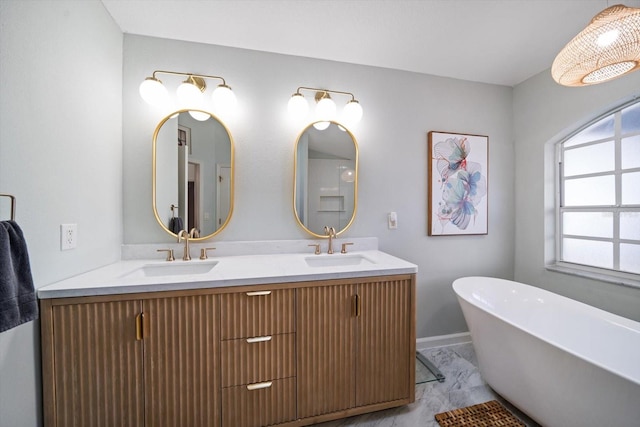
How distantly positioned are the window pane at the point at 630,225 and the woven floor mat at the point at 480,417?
153cm

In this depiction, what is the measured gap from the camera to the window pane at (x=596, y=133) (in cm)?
190

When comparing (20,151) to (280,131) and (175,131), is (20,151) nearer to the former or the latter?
(175,131)

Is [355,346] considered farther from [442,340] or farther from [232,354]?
[442,340]

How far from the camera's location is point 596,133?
1.98 meters

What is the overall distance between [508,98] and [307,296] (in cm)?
266

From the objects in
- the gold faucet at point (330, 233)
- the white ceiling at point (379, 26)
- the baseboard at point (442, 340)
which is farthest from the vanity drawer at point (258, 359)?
the white ceiling at point (379, 26)

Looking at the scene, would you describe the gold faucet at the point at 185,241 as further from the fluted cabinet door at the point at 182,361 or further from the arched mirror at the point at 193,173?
the fluted cabinet door at the point at 182,361

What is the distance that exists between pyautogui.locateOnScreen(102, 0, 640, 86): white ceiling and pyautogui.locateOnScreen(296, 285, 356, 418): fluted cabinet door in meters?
1.62

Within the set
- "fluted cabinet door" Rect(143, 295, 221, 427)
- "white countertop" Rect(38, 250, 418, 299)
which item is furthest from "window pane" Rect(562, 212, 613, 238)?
"fluted cabinet door" Rect(143, 295, 221, 427)

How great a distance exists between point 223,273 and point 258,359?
472 mm

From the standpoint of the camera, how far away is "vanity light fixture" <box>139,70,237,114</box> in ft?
5.19

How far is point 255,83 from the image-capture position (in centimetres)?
183

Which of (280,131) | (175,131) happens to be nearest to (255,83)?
(280,131)

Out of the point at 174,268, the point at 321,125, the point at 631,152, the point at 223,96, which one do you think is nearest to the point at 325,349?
the point at 174,268
